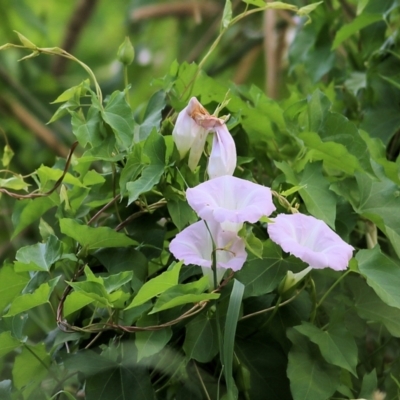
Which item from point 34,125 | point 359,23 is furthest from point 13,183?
point 34,125

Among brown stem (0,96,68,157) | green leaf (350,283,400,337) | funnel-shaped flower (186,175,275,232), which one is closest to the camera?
funnel-shaped flower (186,175,275,232)

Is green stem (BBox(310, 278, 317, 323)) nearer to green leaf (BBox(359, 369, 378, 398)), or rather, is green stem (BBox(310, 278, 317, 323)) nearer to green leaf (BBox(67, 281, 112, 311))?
green leaf (BBox(359, 369, 378, 398))

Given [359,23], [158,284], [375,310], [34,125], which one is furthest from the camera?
[34,125]

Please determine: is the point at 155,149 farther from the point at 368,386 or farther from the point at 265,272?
the point at 368,386

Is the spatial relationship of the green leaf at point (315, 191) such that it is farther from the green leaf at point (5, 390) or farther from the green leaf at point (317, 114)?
the green leaf at point (5, 390)

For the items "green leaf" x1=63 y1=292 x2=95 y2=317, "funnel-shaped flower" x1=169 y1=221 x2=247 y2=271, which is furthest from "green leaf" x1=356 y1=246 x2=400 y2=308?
"green leaf" x1=63 y1=292 x2=95 y2=317

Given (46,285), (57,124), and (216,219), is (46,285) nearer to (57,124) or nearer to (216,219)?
(216,219)

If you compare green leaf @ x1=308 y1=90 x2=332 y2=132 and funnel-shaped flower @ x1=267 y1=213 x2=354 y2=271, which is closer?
funnel-shaped flower @ x1=267 y1=213 x2=354 y2=271
